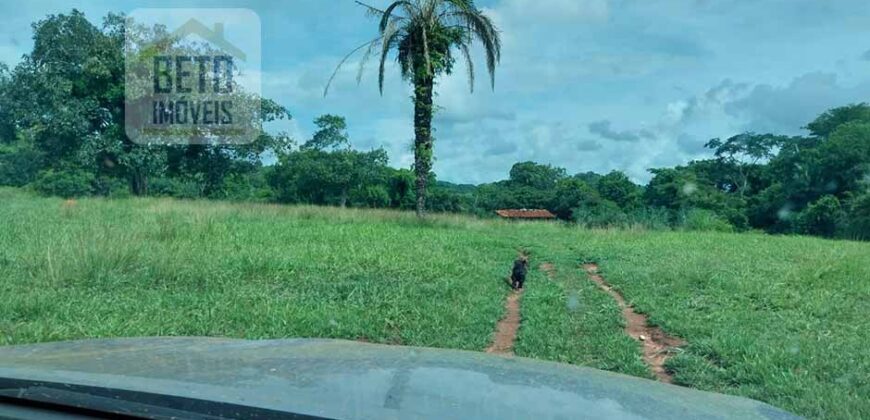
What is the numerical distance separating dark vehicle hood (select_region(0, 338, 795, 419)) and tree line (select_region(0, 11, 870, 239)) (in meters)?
16.8

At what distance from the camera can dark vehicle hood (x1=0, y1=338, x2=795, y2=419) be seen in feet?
7.91

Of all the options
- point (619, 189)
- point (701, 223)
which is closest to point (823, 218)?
point (619, 189)

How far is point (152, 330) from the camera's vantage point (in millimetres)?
5898

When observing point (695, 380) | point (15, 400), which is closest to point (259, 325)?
point (695, 380)

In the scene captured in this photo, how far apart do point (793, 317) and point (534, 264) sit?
215 inches

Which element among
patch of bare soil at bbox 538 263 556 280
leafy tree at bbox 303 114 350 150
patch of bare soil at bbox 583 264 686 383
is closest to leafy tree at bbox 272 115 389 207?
leafy tree at bbox 303 114 350 150

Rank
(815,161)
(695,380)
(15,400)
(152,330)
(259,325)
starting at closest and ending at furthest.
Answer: (15,400)
(695,380)
(152,330)
(259,325)
(815,161)

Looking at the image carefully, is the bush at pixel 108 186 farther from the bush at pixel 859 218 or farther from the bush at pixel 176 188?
the bush at pixel 859 218

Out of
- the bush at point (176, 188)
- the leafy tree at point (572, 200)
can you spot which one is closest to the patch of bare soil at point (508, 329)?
the leafy tree at point (572, 200)

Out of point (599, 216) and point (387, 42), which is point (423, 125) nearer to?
point (387, 42)

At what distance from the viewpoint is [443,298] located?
800 cm

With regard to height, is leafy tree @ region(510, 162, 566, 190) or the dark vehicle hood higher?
leafy tree @ region(510, 162, 566, 190)

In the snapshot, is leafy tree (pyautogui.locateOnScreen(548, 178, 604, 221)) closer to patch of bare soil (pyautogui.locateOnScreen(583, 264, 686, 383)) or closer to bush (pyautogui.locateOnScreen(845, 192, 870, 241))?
bush (pyautogui.locateOnScreen(845, 192, 870, 241))

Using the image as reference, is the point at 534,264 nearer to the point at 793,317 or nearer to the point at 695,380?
the point at 793,317
